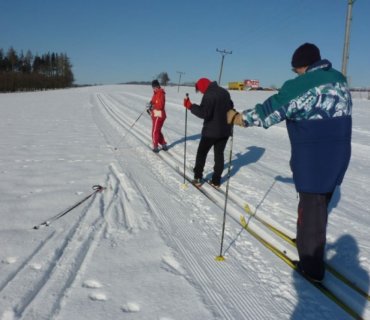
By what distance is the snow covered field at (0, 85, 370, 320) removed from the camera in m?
2.78

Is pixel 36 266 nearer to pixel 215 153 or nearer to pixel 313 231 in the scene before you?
pixel 313 231

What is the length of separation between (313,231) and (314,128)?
941 mm

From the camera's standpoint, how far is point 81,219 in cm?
436

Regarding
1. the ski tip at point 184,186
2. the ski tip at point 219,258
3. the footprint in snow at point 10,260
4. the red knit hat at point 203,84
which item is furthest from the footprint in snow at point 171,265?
the red knit hat at point 203,84

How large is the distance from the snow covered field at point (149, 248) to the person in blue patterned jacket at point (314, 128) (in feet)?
2.02

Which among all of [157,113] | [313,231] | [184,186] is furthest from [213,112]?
[157,113]

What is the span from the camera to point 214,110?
5773 millimetres

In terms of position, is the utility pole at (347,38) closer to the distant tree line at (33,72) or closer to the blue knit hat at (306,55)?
the blue knit hat at (306,55)

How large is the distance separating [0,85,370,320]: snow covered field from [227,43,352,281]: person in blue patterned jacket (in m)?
0.62

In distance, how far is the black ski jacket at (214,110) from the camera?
569 centimetres

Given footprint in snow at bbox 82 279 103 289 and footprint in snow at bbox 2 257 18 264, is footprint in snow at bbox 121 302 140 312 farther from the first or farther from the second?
footprint in snow at bbox 2 257 18 264

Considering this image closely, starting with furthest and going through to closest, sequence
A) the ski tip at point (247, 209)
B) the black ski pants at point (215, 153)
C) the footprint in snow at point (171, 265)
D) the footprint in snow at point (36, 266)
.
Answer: the black ski pants at point (215, 153)
the ski tip at point (247, 209)
the footprint in snow at point (171, 265)
the footprint in snow at point (36, 266)

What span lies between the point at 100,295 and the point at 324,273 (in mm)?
2089

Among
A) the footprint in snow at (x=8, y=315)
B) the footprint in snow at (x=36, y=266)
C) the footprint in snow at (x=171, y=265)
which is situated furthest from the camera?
the footprint in snow at (x=171, y=265)
